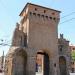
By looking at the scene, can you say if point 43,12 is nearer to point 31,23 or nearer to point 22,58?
point 31,23

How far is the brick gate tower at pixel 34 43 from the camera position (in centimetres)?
3340

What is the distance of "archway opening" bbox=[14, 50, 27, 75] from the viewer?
33.3 meters

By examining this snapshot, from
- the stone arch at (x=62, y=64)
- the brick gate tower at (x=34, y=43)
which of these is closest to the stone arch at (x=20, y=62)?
the brick gate tower at (x=34, y=43)

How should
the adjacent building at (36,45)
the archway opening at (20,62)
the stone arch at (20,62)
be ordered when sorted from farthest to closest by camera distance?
1. the adjacent building at (36,45)
2. the archway opening at (20,62)
3. the stone arch at (20,62)

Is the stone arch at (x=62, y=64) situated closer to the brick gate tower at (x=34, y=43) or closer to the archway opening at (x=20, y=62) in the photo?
the brick gate tower at (x=34, y=43)

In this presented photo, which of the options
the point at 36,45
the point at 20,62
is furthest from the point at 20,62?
the point at 36,45

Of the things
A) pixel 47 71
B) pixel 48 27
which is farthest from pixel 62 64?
pixel 48 27

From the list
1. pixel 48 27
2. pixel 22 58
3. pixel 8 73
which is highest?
pixel 48 27

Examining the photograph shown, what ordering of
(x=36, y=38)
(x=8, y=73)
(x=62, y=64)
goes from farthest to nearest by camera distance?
(x=62, y=64) < (x=36, y=38) < (x=8, y=73)

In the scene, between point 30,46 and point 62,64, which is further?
point 62,64

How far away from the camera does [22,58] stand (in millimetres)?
34438

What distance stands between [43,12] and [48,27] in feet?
9.26

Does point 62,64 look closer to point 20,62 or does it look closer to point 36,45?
point 36,45

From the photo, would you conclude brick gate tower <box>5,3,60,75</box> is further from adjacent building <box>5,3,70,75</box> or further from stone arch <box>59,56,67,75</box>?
stone arch <box>59,56,67,75</box>
